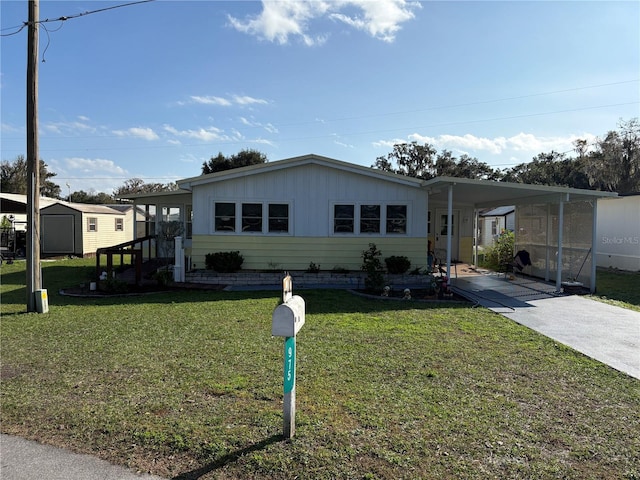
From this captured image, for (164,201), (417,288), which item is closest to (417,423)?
(417,288)

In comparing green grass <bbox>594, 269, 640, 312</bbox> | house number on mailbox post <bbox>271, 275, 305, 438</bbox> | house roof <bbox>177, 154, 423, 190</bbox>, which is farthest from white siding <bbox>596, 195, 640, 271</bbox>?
house number on mailbox post <bbox>271, 275, 305, 438</bbox>

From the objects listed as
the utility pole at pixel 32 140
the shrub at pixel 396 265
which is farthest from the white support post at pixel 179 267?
the shrub at pixel 396 265

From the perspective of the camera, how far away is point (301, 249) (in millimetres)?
11633

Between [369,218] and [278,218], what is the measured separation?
249 centimetres

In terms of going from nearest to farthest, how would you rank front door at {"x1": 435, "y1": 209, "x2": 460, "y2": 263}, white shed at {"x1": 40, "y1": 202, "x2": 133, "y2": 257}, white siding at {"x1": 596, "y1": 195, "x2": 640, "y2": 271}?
white siding at {"x1": 596, "y1": 195, "x2": 640, "y2": 271} → front door at {"x1": 435, "y1": 209, "x2": 460, "y2": 263} → white shed at {"x1": 40, "y1": 202, "x2": 133, "y2": 257}

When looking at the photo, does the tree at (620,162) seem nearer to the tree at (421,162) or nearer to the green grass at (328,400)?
the tree at (421,162)

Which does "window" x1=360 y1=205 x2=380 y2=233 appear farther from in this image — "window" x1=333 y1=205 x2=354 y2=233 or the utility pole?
the utility pole

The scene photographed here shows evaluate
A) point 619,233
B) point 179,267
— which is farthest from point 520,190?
point 179,267

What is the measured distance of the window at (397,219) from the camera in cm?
1176

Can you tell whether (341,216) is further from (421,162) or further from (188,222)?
(421,162)

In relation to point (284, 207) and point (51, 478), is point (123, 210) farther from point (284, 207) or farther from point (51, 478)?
point (51, 478)

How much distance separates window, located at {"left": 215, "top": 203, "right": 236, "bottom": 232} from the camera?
37.7 ft

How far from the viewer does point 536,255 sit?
1267cm

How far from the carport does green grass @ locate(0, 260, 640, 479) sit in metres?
4.61
